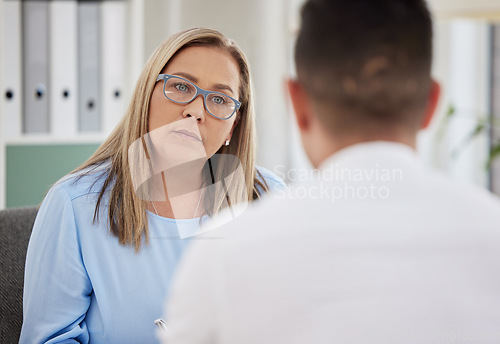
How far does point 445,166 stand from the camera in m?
2.19

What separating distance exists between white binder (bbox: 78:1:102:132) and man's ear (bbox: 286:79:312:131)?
1219 mm

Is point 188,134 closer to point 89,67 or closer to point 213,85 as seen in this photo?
point 213,85

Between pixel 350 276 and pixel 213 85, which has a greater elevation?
pixel 213 85

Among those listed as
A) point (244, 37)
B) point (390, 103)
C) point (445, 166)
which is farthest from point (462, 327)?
point (445, 166)

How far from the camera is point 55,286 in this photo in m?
0.70

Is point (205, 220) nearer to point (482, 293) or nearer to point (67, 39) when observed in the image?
point (482, 293)

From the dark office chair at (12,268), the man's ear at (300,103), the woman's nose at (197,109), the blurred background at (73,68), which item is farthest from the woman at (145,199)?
the blurred background at (73,68)

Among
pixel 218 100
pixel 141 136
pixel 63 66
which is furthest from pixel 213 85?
pixel 63 66

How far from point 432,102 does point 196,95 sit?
333mm

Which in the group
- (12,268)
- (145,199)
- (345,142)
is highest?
(345,142)

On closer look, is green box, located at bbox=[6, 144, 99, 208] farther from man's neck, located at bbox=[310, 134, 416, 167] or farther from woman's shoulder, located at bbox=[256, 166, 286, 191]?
man's neck, located at bbox=[310, 134, 416, 167]

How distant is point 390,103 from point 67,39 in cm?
127

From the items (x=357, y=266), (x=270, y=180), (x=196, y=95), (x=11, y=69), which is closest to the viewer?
(x=357, y=266)

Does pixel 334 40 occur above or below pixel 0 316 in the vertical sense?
above
